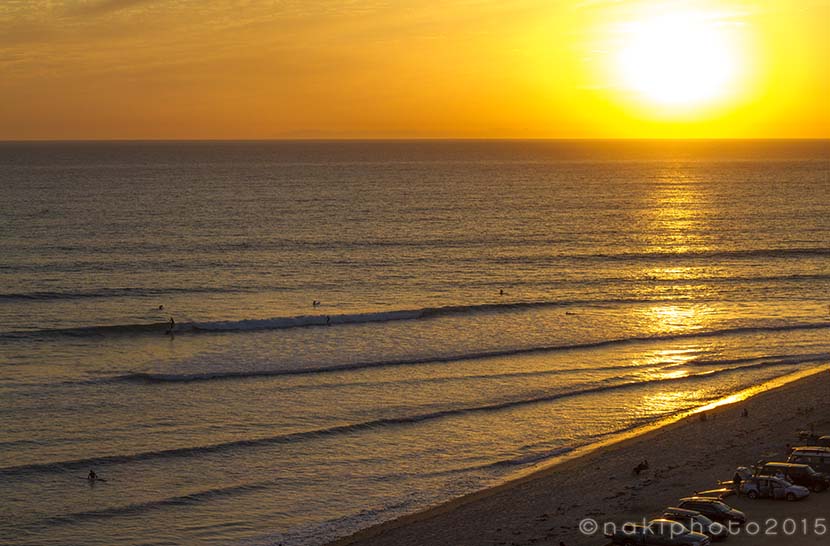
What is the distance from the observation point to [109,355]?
4659 cm

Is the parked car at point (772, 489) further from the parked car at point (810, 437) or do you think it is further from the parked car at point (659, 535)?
the parked car at point (810, 437)

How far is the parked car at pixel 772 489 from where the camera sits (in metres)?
26.1

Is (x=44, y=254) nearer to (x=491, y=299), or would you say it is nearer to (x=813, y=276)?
(x=491, y=299)

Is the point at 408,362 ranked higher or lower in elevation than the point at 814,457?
higher

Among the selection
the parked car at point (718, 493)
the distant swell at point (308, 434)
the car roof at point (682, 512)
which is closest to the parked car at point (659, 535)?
the car roof at point (682, 512)

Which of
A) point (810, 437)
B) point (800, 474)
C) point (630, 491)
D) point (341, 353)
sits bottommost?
point (630, 491)

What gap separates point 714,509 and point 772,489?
112 inches

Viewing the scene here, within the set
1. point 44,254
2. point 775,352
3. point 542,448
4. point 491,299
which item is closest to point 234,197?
point 44,254

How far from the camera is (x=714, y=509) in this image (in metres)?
24.5

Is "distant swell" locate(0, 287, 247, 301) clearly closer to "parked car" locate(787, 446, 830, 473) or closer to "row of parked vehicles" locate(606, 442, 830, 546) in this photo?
"parked car" locate(787, 446, 830, 473)

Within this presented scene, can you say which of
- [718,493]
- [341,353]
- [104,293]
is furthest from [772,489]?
[104,293]

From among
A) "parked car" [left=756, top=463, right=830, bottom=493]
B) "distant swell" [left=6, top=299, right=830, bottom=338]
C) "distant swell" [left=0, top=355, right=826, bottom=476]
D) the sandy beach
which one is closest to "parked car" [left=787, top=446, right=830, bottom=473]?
"parked car" [left=756, top=463, right=830, bottom=493]

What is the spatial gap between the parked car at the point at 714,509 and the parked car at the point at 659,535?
1.63 metres

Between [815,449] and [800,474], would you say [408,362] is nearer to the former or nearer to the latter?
[815,449]
